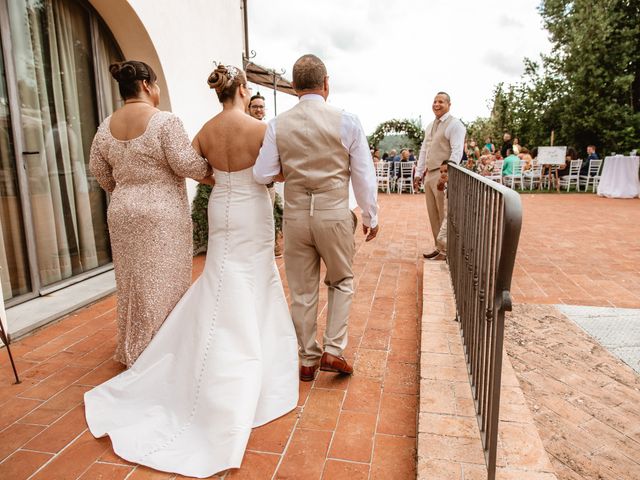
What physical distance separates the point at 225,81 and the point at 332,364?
1.79 m

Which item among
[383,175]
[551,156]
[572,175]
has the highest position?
[551,156]

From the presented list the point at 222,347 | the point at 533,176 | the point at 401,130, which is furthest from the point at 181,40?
the point at 533,176

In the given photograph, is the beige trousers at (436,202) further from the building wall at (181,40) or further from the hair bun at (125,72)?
the hair bun at (125,72)

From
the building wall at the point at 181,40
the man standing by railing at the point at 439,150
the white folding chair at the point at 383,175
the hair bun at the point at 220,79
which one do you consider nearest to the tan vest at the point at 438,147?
the man standing by railing at the point at 439,150

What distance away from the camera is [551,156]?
628 inches

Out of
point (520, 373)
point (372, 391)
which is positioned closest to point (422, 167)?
point (520, 373)

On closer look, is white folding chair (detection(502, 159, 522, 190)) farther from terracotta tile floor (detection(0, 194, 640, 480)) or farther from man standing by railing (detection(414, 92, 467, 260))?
man standing by railing (detection(414, 92, 467, 260))

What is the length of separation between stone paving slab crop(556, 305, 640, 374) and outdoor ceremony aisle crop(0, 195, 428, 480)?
138 cm

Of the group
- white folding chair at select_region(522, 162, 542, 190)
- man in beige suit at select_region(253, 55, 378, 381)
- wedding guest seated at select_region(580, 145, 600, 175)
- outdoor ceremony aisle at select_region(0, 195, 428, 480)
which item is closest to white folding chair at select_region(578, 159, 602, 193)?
wedding guest seated at select_region(580, 145, 600, 175)

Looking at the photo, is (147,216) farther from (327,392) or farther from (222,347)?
(327,392)

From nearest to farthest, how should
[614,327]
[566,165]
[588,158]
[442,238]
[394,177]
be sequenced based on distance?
[614,327] → [442,238] → [588,158] → [394,177] → [566,165]

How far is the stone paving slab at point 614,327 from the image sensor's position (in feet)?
11.0

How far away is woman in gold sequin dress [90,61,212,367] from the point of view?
2.81 meters

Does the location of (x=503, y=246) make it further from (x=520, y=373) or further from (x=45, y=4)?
(x=45, y=4)
